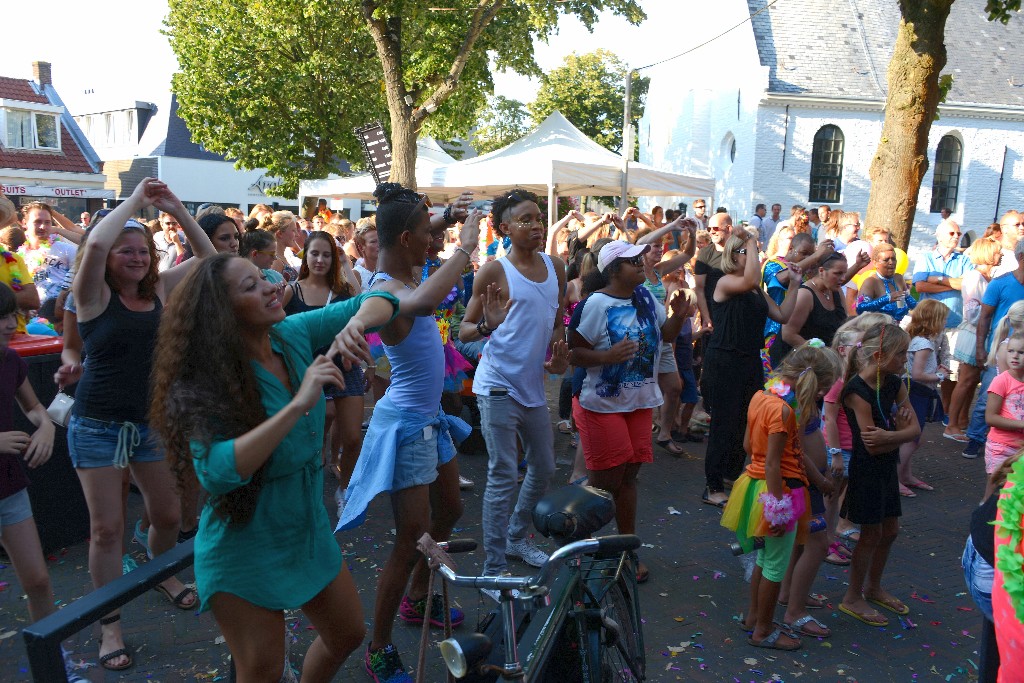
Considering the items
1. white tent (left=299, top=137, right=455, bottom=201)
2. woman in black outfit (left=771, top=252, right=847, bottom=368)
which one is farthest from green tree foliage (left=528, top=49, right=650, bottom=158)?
woman in black outfit (left=771, top=252, right=847, bottom=368)

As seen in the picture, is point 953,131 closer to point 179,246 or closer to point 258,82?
point 258,82

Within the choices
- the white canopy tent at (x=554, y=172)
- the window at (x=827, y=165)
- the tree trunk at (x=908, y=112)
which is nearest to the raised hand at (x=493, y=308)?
the tree trunk at (x=908, y=112)

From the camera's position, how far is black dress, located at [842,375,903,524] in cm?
424

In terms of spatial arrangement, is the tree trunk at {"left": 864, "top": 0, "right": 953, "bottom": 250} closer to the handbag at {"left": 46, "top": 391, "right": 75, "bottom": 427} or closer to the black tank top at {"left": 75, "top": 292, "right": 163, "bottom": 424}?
the black tank top at {"left": 75, "top": 292, "right": 163, "bottom": 424}

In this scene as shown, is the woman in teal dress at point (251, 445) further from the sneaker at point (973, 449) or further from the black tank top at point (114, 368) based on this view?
the sneaker at point (973, 449)

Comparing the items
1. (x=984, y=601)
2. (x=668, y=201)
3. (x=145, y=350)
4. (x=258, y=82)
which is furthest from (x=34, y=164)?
(x=984, y=601)

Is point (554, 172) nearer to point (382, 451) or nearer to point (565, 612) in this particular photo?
point (382, 451)

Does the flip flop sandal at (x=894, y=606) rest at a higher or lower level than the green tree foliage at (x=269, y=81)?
lower

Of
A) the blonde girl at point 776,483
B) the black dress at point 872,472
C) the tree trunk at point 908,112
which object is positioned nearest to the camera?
the blonde girl at point 776,483

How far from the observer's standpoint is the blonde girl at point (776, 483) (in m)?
4.00

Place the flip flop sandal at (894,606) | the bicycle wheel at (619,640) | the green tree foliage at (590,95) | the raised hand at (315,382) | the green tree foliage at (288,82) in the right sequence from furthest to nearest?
1. the green tree foliage at (590,95)
2. the green tree foliage at (288,82)
3. the flip flop sandal at (894,606)
4. the bicycle wheel at (619,640)
5. the raised hand at (315,382)

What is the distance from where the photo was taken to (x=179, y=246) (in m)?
7.69

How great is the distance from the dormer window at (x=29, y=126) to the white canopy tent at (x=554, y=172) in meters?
28.2

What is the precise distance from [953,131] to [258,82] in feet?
77.6
